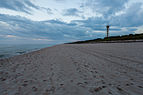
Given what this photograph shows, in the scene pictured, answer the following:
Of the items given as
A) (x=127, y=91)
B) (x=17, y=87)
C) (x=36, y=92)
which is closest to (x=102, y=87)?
(x=127, y=91)

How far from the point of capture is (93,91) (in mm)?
2986

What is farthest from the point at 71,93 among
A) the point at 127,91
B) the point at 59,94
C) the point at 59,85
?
the point at 127,91

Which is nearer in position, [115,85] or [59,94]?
[59,94]

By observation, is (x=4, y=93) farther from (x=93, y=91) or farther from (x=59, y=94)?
(x=93, y=91)

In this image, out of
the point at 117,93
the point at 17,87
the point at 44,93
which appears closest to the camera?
the point at 117,93

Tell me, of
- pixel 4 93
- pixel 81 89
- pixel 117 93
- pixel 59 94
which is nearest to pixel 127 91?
pixel 117 93

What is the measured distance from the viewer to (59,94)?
9.55 feet

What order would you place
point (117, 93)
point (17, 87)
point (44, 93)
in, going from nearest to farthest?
point (117, 93) < point (44, 93) < point (17, 87)

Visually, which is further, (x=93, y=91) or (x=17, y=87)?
(x=17, y=87)

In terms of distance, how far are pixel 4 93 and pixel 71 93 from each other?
2.82 meters

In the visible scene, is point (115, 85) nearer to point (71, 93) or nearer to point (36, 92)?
point (71, 93)

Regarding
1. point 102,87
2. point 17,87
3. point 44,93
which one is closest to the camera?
point 44,93

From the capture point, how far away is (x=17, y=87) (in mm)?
3518

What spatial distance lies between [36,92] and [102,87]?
2.80 metres
